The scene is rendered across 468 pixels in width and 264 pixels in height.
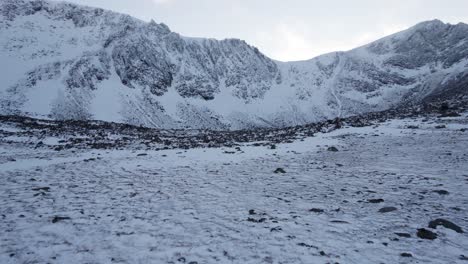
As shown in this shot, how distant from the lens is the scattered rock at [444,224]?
26.7 feet

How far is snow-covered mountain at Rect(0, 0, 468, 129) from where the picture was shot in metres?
95.1

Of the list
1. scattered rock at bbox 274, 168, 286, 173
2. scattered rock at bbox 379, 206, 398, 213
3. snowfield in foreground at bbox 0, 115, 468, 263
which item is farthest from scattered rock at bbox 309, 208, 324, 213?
scattered rock at bbox 274, 168, 286, 173

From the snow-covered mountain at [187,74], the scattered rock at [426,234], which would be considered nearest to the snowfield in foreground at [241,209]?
the scattered rock at [426,234]

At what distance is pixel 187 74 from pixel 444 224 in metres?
131

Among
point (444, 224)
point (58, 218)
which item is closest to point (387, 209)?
point (444, 224)

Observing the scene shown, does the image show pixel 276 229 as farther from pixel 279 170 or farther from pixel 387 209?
pixel 279 170

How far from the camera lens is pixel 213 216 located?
9.81 metres

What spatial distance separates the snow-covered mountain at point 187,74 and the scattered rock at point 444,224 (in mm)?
74138

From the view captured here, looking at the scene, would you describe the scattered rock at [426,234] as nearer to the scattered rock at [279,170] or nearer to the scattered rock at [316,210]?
the scattered rock at [316,210]

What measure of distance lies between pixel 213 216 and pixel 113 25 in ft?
447

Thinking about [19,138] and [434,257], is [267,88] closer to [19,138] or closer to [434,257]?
[19,138]

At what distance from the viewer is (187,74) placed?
13475 centimetres

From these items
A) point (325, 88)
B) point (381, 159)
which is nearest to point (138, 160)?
point (381, 159)

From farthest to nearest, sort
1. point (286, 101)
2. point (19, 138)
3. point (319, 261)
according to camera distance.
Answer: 1. point (286, 101)
2. point (19, 138)
3. point (319, 261)
